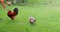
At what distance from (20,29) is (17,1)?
3227 mm

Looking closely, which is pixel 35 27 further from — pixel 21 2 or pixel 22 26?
pixel 21 2

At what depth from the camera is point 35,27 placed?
3.54 metres

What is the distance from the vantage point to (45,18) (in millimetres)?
4250

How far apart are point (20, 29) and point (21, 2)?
323cm

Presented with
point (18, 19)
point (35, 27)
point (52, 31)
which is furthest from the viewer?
point (18, 19)

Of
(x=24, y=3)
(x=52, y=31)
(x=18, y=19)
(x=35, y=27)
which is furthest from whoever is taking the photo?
(x=24, y=3)

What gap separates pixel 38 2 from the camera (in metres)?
6.64

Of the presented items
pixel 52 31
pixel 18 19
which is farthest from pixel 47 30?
pixel 18 19

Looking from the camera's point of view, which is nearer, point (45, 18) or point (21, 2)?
point (45, 18)

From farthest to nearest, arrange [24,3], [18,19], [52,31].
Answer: [24,3], [18,19], [52,31]

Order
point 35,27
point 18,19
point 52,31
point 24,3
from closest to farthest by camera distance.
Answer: point 52,31, point 35,27, point 18,19, point 24,3

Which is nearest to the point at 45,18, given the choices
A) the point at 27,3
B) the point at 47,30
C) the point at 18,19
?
the point at 18,19

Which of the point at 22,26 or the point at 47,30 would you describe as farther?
the point at 22,26

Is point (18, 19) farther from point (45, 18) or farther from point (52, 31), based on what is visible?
point (52, 31)
